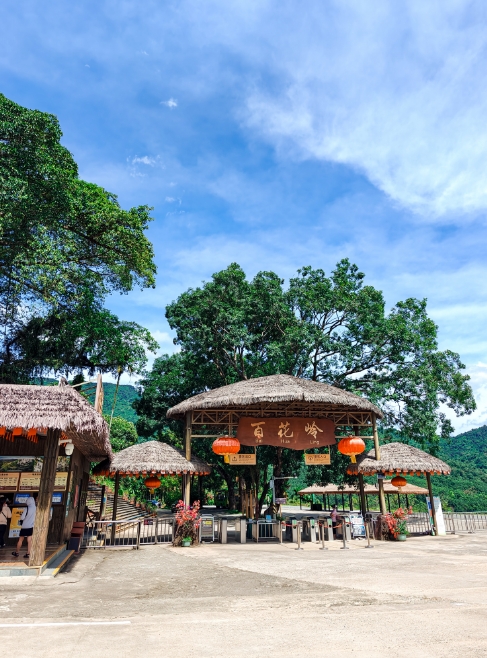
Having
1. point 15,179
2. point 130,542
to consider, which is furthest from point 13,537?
point 15,179

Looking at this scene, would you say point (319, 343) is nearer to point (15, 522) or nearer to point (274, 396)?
point (274, 396)

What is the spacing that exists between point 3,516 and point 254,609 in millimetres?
7450

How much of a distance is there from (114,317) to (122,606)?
16.5 m

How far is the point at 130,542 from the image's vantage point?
15031 mm

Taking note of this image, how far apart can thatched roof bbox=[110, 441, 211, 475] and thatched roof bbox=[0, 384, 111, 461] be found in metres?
6.62

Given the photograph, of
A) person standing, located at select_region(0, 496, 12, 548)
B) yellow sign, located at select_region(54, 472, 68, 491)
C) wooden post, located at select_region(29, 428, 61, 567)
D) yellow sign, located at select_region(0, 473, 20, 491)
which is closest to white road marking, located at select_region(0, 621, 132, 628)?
wooden post, located at select_region(29, 428, 61, 567)

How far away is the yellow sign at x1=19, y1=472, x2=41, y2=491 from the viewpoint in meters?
10.5

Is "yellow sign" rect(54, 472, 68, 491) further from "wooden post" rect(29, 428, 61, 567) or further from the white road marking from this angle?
the white road marking

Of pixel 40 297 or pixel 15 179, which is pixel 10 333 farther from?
pixel 15 179

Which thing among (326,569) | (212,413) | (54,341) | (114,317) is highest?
(114,317)

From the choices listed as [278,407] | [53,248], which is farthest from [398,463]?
[53,248]

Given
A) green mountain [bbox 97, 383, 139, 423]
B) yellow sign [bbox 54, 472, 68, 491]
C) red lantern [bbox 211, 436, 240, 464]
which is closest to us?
yellow sign [bbox 54, 472, 68, 491]

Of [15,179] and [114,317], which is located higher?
[15,179]

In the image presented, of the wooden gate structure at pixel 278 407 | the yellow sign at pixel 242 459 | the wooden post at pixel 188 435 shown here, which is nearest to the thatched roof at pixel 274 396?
the wooden gate structure at pixel 278 407
